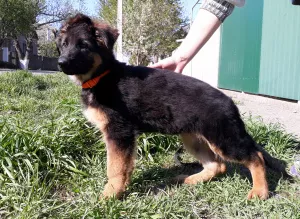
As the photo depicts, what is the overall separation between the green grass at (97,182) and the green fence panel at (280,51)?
14.1 feet

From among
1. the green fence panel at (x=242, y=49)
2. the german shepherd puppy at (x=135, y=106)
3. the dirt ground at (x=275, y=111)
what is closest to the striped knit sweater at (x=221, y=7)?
the german shepherd puppy at (x=135, y=106)

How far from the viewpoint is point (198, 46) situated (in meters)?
3.45

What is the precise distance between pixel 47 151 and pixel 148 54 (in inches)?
632

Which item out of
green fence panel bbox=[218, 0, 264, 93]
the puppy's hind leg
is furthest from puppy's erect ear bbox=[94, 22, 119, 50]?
green fence panel bbox=[218, 0, 264, 93]

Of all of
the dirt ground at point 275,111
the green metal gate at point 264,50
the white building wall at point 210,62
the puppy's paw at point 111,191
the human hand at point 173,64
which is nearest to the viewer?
the puppy's paw at point 111,191

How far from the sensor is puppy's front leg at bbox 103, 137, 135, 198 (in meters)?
2.67

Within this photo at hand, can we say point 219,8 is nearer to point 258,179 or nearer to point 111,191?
point 258,179

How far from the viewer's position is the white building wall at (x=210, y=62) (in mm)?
13023

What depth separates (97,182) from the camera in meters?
2.88

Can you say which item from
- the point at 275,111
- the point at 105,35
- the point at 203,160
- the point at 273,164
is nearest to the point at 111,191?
the point at 203,160

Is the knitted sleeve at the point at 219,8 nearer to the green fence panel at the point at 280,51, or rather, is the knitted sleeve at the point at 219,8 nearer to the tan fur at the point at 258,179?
the tan fur at the point at 258,179

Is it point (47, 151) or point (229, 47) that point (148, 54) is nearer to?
point (229, 47)

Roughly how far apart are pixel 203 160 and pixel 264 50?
6.69m

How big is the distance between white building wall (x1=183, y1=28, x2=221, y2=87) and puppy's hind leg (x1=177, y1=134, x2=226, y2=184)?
984 cm
